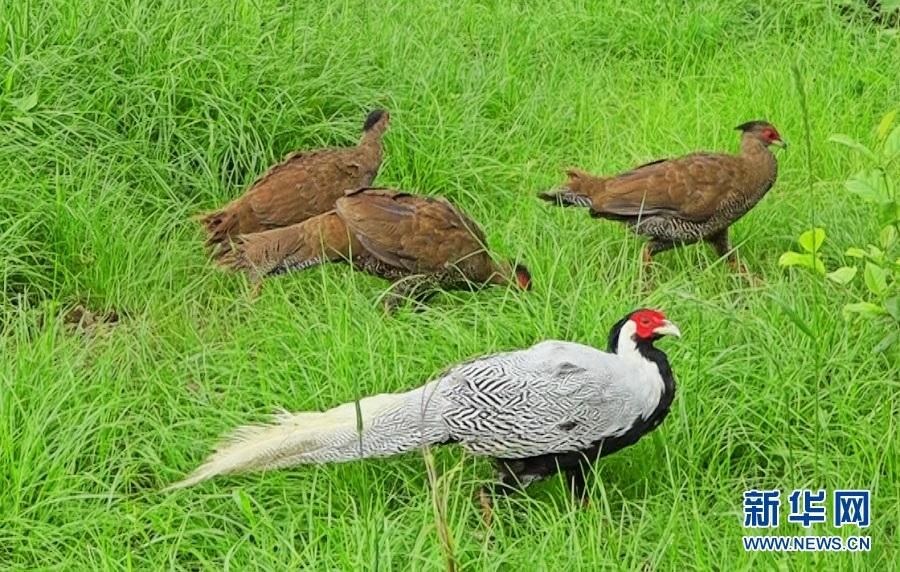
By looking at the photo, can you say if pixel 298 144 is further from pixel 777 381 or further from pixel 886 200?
pixel 886 200

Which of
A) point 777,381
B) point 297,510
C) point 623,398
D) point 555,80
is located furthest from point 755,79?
point 297,510

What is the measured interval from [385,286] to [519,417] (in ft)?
5.26

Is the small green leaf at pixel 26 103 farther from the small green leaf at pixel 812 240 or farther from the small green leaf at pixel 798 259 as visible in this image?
the small green leaf at pixel 812 240

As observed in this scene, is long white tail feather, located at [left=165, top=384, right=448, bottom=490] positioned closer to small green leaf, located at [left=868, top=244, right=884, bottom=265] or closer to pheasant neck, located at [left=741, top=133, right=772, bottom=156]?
small green leaf, located at [left=868, top=244, right=884, bottom=265]

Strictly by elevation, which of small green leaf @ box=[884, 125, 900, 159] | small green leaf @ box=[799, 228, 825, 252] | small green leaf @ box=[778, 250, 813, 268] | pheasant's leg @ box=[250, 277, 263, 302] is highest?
small green leaf @ box=[884, 125, 900, 159]

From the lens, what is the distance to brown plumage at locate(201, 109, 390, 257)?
4.92 m

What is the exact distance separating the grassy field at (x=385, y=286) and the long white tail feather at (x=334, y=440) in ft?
0.27

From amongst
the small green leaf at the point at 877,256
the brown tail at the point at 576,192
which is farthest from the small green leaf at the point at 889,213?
the brown tail at the point at 576,192

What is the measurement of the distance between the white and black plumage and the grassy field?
0.10 meters

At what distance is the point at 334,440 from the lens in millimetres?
3430

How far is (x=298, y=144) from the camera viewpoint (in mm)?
5562

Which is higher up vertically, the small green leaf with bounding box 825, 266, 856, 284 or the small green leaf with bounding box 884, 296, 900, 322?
the small green leaf with bounding box 825, 266, 856, 284

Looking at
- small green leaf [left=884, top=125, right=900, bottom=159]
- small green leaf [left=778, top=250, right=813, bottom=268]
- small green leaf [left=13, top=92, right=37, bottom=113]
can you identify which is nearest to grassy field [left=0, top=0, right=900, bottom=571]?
small green leaf [left=13, top=92, right=37, bottom=113]

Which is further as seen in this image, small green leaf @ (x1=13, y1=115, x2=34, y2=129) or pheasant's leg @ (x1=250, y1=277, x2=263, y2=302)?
small green leaf @ (x1=13, y1=115, x2=34, y2=129)
